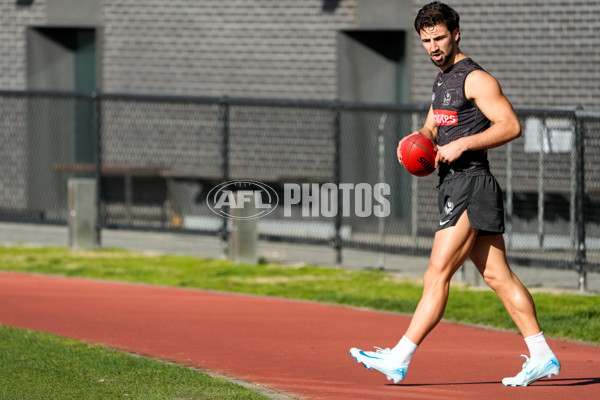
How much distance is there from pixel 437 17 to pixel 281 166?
37.9 ft

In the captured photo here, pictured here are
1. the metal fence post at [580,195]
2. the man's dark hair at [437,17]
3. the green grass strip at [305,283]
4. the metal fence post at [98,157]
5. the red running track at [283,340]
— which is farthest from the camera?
the metal fence post at [98,157]

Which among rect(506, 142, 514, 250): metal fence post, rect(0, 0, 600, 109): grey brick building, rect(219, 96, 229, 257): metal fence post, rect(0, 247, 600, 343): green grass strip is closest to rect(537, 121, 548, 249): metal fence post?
rect(506, 142, 514, 250): metal fence post

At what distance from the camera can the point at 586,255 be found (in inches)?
510

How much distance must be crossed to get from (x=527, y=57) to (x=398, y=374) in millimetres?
11164

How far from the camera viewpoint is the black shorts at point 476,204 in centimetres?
743

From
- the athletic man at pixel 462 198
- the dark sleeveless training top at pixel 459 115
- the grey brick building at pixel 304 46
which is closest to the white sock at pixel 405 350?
the athletic man at pixel 462 198

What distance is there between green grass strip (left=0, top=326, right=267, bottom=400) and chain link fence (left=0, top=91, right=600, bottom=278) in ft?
19.5

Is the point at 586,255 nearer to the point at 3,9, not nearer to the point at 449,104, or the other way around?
the point at 449,104

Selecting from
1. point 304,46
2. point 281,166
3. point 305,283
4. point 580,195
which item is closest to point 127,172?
point 281,166

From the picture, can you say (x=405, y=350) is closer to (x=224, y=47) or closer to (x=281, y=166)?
(x=281, y=166)

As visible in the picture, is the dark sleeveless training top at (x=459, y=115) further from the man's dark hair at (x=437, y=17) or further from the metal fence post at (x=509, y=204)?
the metal fence post at (x=509, y=204)

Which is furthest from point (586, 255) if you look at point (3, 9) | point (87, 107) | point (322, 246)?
point (3, 9)

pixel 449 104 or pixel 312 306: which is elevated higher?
pixel 449 104

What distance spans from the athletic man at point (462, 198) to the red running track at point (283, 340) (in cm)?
28
